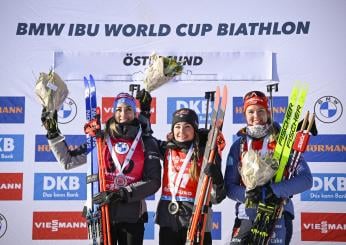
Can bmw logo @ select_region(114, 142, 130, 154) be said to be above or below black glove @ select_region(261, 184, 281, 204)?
above

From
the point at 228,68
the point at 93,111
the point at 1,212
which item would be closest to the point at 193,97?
the point at 228,68

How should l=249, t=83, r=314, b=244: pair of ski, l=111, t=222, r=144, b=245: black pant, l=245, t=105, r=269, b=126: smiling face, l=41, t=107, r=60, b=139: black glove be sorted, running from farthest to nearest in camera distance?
l=41, t=107, r=60, b=139: black glove
l=111, t=222, r=144, b=245: black pant
l=245, t=105, r=269, b=126: smiling face
l=249, t=83, r=314, b=244: pair of ski

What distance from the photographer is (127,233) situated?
327cm

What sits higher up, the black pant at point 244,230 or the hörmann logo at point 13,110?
the hörmann logo at point 13,110

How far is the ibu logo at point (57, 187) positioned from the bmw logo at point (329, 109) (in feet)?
9.63

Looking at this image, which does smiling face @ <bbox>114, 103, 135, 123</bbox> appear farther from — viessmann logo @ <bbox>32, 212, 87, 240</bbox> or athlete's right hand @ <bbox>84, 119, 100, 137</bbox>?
viessmann logo @ <bbox>32, 212, 87, 240</bbox>

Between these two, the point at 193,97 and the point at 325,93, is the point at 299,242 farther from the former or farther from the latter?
the point at 193,97

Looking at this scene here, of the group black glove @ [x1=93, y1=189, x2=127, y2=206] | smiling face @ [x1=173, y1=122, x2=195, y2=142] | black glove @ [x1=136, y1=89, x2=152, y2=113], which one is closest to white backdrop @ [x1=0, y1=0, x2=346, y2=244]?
black glove @ [x1=136, y1=89, x2=152, y2=113]

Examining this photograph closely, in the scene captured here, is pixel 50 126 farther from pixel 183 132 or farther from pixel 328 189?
pixel 328 189

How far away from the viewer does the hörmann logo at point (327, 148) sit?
4949 mm

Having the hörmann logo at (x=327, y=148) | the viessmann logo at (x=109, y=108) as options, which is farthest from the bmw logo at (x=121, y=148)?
the hörmann logo at (x=327, y=148)

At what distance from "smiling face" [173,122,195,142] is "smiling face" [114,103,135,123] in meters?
0.39

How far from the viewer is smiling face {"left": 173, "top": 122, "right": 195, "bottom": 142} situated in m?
3.27

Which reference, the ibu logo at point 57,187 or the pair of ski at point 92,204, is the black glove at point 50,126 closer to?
the pair of ski at point 92,204
